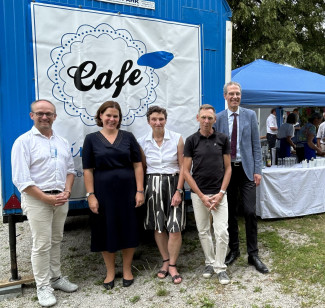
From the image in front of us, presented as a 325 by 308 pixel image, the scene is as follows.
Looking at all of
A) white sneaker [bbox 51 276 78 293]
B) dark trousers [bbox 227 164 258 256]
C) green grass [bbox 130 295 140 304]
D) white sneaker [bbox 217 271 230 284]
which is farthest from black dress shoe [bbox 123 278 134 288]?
dark trousers [bbox 227 164 258 256]

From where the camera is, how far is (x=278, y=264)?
336 centimetres

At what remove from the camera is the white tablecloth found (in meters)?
4.77

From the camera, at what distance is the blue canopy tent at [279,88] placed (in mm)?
5312

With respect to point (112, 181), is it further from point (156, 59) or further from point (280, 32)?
point (280, 32)

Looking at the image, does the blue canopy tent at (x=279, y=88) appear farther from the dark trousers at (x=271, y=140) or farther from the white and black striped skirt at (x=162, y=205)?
the white and black striped skirt at (x=162, y=205)

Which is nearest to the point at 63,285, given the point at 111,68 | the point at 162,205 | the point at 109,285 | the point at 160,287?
the point at 109,285

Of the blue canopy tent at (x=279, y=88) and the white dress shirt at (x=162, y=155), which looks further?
the blue canopy tent at (x=279, y=88)

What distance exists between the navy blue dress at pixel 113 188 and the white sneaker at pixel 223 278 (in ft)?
2.74

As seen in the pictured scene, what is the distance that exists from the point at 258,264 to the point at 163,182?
48.9 inches

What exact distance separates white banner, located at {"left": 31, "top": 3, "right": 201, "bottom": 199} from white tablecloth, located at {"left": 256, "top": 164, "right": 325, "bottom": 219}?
1.85 m

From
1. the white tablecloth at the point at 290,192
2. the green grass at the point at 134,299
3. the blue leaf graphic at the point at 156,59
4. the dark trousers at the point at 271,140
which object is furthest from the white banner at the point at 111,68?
the dark trousers at the point at 271,140

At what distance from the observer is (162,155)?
302cm

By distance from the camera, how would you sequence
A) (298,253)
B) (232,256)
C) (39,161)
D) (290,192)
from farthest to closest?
(290,192), (298,253), (232,256), (39,161)

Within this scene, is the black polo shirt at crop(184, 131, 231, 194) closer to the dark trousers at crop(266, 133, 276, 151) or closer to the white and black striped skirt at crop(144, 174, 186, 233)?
the white and black striped skirt at crop(144, 174, 186, 233)
